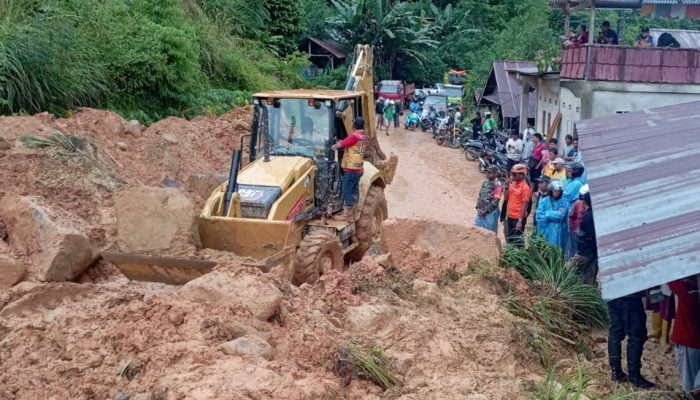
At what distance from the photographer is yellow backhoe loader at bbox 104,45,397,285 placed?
29.8 ft

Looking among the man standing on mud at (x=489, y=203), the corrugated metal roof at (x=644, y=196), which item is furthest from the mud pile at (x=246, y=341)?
the man standing on mud at (x=489, y=203)

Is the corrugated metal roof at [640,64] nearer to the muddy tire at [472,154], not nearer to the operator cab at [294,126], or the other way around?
the muddy tire at [472,154]

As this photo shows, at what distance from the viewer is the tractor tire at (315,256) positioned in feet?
30.3

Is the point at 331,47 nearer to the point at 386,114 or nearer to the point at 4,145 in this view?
the point at 386,114

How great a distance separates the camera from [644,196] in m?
6.66

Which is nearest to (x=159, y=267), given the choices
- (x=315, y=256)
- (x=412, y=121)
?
(x=315, y=256)

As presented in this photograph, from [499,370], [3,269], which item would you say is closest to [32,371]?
[3,269]

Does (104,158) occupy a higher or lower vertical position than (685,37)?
lower

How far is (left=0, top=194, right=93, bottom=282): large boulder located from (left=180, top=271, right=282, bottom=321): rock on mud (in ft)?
5.80

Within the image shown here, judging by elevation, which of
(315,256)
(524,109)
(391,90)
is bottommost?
(391,90)

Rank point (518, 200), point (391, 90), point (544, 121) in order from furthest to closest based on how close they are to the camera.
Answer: point (391, 90) → point (544, 121) → point (518, 200)

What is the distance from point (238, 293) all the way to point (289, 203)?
3.12 m

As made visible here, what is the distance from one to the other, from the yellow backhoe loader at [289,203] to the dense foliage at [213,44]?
635cm

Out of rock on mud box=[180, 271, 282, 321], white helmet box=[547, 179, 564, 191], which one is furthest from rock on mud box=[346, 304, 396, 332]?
white helmet box=[547, 179, 564, 191]
